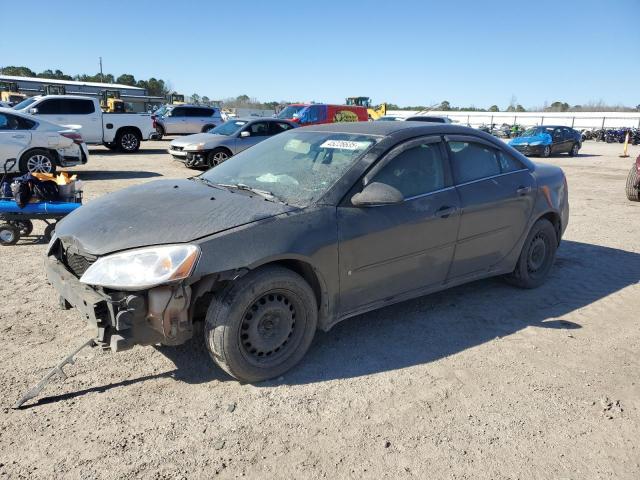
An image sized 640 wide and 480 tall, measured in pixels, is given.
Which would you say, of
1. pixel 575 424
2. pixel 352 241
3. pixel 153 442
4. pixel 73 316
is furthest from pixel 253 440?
pixel 73 316

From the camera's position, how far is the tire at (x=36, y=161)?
33.4ft

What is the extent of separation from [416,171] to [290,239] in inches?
52.5

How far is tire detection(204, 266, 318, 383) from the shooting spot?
289 cm

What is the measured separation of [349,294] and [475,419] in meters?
1.11

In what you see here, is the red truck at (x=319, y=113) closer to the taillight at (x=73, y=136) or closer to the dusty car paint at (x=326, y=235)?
the taillight at (x=73, y=136)

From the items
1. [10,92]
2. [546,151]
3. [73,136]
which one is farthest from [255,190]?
[10,92]

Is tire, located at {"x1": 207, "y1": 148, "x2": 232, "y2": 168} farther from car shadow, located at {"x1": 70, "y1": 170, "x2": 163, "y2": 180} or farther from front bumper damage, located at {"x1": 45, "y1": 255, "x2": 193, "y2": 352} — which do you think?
front bumper damage, located at {"x1": 45, "y1": 255, "x2": 193, "y2": 352}

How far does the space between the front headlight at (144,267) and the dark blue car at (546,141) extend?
73.0 ft

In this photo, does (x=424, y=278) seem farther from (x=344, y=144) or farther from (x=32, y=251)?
(x=32, y=251)

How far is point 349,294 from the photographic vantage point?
11.1 feet

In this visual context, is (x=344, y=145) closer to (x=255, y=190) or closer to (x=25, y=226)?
(x=255, y=190)

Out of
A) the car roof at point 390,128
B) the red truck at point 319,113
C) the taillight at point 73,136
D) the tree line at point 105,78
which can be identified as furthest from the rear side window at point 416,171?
the tree line at point 105,78

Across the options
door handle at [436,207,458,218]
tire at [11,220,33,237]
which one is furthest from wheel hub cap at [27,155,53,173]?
door handle at [436,207,458,218]

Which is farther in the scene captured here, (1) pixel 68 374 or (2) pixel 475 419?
(1) pixel 68 374
